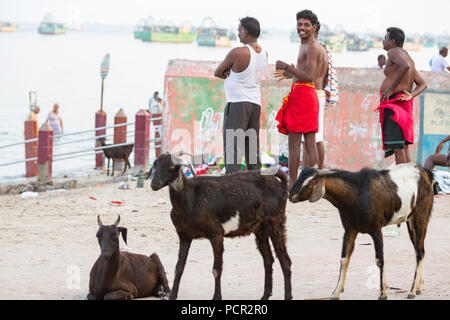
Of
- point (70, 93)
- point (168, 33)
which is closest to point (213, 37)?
point (168, 33)

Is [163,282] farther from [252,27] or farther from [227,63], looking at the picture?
[252,27]

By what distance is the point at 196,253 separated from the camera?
8.47 meters

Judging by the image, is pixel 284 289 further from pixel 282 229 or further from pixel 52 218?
pixel 52 218

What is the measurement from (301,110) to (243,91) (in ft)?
2.64

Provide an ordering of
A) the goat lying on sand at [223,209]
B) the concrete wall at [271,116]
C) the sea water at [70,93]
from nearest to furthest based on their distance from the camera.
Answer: the goat lying on sand at [223,209], the concrete wall at [271,116], the sea water at [70,93]

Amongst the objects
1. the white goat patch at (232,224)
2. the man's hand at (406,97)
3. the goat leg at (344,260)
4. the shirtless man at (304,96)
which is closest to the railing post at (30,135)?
the shirtless man at (304,96)

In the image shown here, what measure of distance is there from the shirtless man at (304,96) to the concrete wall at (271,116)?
3.49m

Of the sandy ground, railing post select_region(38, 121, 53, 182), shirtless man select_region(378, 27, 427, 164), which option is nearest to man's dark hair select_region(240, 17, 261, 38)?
shirtless man select_region(378, 27, 427, 164)

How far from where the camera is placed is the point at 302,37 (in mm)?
9344

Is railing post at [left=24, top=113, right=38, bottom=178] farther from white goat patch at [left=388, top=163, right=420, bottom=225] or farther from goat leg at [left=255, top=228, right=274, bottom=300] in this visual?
white goat patch at [left=388, top=163, right=420, bottom=225]

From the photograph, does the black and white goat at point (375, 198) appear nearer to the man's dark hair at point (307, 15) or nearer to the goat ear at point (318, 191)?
the goat ear at point (318, 191)

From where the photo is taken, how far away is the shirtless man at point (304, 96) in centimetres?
920

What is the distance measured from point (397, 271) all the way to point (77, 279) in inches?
118

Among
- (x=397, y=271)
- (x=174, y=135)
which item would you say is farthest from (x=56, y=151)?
(x=397, y=271)
